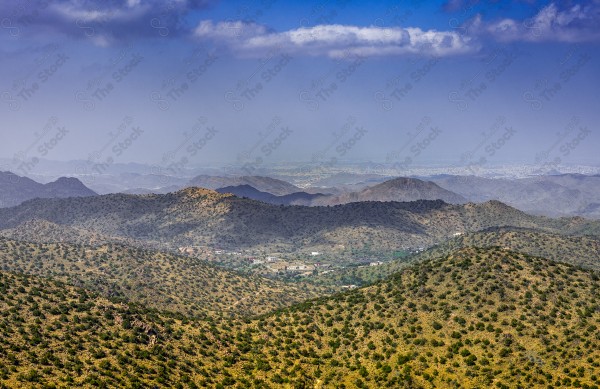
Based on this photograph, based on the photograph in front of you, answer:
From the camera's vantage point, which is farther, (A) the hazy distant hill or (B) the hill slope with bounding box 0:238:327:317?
(A) the hazy distant hill

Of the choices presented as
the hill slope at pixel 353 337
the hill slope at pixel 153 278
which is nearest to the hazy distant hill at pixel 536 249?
the hill slope at pixel 153 278

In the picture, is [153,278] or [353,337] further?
[153,278]

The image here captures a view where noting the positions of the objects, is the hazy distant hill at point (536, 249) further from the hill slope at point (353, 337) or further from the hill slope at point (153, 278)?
the hill slope at point (353, 337)

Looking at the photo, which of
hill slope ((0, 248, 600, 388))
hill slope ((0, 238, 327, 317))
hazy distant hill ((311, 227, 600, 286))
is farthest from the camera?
hazy distant hill ((311, 227, 600, 286))

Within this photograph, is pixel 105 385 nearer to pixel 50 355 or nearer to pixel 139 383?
pixel 139 383

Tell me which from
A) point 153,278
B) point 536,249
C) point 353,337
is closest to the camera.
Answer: point 353,337

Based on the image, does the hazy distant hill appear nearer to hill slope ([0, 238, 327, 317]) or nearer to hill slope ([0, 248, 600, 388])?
hill slope ([0, 238, 327, 317])

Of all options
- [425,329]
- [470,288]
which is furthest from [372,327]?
[470,288]

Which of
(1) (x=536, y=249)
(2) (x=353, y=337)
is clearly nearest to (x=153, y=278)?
(2) (x=353, y=337)

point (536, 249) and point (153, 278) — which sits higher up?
point (536, 249)

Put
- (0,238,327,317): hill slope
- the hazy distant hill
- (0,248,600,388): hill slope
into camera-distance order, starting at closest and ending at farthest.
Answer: (0,248,600,388): hill slope
(0,238,327,317): hill slope
the hazy distant hill

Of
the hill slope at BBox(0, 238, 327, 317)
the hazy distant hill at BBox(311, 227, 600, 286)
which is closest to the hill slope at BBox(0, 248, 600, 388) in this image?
the hill slope at BBox(0, 238, 327, 317)

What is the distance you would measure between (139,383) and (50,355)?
9.38 m

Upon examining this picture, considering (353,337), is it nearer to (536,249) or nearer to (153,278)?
(153,278)
